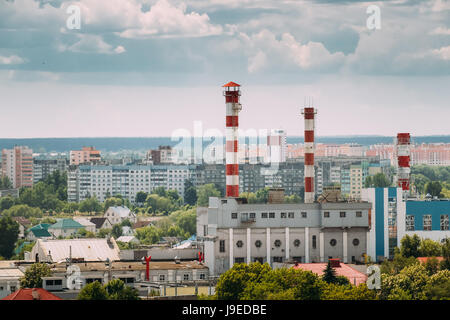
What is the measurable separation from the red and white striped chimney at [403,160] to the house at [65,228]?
30.5m

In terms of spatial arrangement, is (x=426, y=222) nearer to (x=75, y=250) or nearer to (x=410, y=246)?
(x=410, y=246)

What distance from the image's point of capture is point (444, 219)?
5253 cm

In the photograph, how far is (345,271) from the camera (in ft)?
143

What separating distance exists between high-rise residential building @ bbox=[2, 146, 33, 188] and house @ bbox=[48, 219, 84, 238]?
6388 cm

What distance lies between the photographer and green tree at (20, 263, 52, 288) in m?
41.7

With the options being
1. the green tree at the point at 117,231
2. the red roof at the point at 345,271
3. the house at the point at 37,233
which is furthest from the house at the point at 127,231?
the red roof at the point at 345,271

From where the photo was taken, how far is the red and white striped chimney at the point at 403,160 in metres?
55.4

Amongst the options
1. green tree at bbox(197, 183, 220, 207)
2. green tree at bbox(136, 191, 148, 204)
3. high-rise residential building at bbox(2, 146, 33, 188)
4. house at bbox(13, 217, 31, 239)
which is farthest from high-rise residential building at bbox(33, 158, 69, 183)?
house at bbox(13, 217, 31, 239)

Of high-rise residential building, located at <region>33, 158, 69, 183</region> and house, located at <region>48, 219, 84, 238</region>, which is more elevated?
high-rise residential building, located at <region>33, 158, 69, 183</region>

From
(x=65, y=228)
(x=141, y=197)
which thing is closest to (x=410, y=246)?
(x=65, y=228)

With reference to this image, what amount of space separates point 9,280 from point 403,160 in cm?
1928

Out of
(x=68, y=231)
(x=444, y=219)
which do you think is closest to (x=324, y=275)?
(x=444, y=219)

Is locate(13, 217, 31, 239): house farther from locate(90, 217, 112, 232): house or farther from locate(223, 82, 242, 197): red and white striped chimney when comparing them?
locate(223, 82, 242, 197): red and white striped chimney
